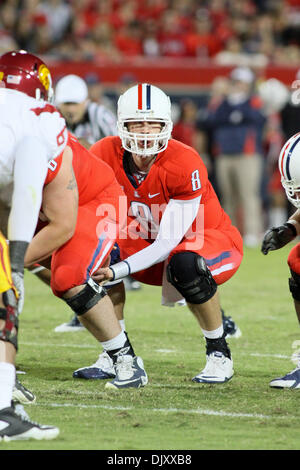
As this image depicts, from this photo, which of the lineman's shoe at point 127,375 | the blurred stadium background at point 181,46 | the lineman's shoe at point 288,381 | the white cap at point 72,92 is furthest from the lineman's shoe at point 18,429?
the blurred stadium background at point 181,46

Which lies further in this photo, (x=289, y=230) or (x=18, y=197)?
(x=289, y=230)

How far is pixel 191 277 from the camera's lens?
4.25 meters

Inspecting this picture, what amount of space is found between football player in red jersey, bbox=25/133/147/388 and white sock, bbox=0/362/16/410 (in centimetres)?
80

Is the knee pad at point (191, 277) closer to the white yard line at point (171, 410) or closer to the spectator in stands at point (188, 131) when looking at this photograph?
the white yard line at point (171, 410)

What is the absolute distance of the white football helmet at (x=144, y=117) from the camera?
14.5 ft

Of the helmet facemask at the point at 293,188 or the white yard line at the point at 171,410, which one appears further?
the helmet facemask at the point at 293,188

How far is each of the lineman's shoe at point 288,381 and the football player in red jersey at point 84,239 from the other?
634 millimetres

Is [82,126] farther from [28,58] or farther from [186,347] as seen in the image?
[28,58]

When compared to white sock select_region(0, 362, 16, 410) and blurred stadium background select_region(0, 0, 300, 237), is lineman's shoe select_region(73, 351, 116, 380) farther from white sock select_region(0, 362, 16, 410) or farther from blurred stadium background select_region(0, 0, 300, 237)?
blurred stadium background select_region(0, 0, 300, 237)

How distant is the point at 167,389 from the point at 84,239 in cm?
82

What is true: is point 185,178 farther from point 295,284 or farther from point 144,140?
point 295,284

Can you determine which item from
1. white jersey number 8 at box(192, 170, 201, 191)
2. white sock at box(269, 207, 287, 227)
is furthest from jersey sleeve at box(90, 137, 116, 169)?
white sock at box(269, 207, 287, 227)

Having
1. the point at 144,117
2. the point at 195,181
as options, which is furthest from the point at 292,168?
the point at 144,117

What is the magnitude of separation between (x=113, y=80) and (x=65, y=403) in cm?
959
